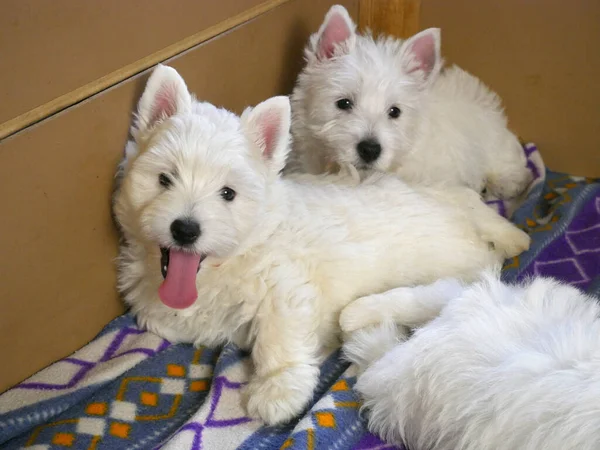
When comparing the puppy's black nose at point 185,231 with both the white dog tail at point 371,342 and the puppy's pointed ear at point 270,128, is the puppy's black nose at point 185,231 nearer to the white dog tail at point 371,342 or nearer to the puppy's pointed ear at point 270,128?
the puppy's pointed ear at point 270,128

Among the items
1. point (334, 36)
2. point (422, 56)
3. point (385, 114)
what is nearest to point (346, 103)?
point (385, 114)

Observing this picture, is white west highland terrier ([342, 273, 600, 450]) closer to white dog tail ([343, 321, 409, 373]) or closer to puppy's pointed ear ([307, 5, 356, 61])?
white dog tail ([343, 321, 409, 373])

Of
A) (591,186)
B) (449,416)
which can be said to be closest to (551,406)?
(449,416)

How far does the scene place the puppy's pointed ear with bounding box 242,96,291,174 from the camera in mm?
1685

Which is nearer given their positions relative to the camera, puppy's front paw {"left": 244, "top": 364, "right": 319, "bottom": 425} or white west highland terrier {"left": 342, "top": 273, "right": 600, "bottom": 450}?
white west highland terrier {"left": 342, "top": 273, "right": 600, "bottom": 450}

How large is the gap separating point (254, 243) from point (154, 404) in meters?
0.48

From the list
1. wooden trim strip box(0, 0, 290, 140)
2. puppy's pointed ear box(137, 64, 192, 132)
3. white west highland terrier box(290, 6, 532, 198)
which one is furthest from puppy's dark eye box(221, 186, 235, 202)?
white west highland terrier box(290, 6, 532, 198)

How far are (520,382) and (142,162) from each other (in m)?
1.01

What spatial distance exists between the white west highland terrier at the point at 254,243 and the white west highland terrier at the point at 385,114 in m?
0.45

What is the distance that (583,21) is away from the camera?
2564mm

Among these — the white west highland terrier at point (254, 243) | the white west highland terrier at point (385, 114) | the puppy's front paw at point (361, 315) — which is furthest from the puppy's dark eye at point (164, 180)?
the white west highland terrier at point (385, 114)

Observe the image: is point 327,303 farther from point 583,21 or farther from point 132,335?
point 583,21

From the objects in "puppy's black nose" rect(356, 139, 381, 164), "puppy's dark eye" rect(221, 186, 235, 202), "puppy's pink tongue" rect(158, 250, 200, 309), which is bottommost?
"puppy's pink tongue" rect(158, 250, 200, 309)

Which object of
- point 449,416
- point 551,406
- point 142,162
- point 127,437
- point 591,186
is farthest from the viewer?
point 591,186
